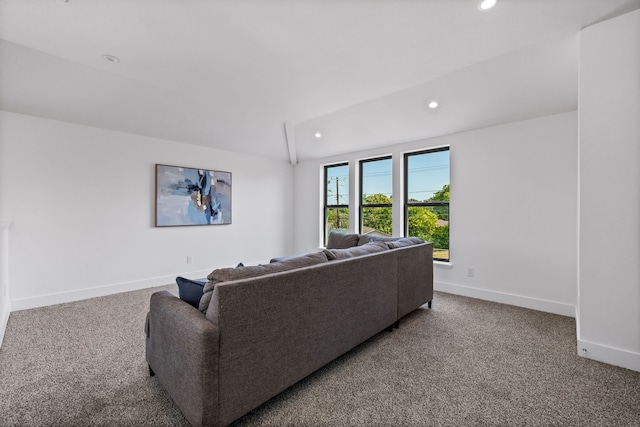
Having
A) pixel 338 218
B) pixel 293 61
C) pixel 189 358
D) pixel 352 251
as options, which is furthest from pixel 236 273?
pixel 338 218

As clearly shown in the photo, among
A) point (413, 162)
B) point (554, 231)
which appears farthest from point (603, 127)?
point (413, 162)

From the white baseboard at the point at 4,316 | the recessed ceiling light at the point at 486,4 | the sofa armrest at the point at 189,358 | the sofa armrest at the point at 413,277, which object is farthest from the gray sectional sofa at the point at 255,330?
→ the recessed ceiling light at the point at 486,4

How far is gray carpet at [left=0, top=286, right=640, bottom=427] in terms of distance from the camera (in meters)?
1.51

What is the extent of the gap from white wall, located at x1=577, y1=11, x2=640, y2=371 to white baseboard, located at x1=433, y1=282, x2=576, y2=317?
107cm

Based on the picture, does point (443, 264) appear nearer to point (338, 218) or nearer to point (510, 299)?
point (510, 299)

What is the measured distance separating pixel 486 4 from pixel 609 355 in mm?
2734

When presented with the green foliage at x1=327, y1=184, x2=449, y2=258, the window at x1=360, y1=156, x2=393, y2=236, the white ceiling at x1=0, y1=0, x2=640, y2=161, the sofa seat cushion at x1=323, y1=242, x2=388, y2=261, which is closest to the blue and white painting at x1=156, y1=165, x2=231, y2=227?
the white ceiling at x1=0, y1=0, x2=640, y2=161

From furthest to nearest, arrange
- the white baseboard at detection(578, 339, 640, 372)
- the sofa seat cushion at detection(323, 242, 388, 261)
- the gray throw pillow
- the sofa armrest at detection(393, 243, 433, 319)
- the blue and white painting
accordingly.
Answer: the blue and white painting → the gray throw pillow → the sofa armrest at detection(393, 243, 433, 319) → the sofa seat cushion at detection(323, 242, 388, 261) → the white baseboard at detection(578, 339, 640, 372)

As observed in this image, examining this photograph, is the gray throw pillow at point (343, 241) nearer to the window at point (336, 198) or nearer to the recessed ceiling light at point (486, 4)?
the window at point (336, 198)

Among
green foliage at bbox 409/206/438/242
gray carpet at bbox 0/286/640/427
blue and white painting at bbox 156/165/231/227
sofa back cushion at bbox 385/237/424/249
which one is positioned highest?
blue and white painting at bbox 156/165/231/227

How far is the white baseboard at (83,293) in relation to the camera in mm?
3099

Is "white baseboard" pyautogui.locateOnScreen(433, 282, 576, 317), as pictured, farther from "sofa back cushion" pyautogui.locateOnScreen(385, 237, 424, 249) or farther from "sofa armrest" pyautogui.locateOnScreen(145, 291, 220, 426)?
"sofa armrest" pyautogui.locateOnScreen(145, 291, 220, 426)

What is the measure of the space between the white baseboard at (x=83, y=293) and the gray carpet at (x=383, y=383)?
467 mm

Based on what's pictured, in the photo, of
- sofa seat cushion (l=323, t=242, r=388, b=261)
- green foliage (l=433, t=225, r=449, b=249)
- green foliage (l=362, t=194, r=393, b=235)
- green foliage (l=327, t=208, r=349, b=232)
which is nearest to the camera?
sofa seat cushion (l=323, t=242, r=388, b=261)
